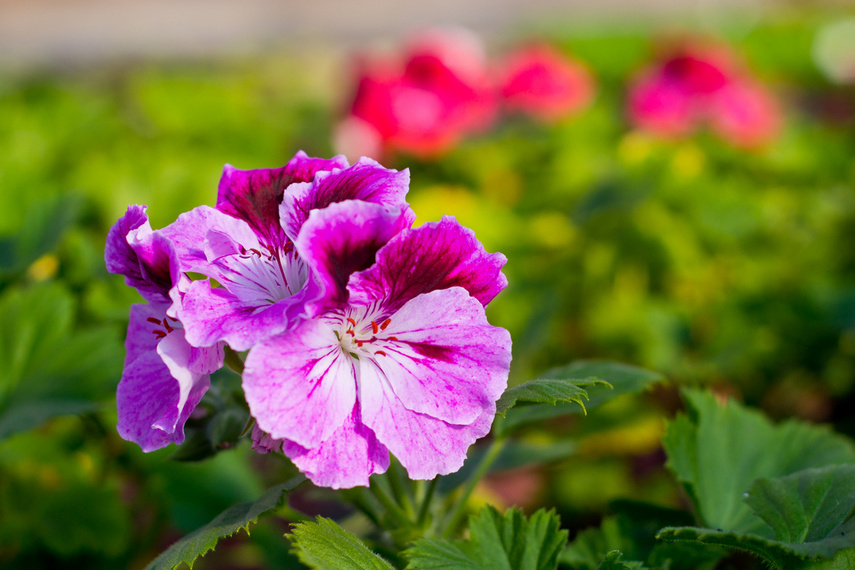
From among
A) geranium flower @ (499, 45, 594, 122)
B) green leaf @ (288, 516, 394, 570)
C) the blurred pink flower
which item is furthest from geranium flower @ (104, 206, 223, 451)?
geranium flower @ (499, 45, 594, 122)

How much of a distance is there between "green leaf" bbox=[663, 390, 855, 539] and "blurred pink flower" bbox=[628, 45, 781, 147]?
134cm

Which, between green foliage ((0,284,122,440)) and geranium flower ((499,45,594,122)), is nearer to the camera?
green foliage ((0,284,122,440))

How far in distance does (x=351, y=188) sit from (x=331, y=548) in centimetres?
27

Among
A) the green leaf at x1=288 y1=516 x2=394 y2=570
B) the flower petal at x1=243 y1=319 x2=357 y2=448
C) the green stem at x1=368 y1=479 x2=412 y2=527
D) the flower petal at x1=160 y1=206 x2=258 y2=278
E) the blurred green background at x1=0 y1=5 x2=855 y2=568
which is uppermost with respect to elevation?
the flower petal at x1=160 y1=206 x2=258 y2=278

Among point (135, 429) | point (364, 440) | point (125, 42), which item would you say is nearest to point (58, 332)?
point (135, 429)

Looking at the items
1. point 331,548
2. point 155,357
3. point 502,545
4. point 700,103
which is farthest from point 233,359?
point 700,103

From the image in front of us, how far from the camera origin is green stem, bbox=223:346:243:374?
54 centimetres

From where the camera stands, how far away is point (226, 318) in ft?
1.61

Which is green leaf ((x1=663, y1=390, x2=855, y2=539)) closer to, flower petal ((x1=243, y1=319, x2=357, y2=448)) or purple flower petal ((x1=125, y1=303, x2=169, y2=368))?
flower petal ((x1=243, y1=319, x2=357, y2=448))

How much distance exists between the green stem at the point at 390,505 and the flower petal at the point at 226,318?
7.4 inches

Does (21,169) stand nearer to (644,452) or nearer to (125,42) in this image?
(644,452)

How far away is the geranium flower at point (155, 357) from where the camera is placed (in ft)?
1.60

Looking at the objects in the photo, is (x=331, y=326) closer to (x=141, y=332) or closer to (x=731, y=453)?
(x=141, y=332)

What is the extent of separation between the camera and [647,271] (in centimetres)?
160
